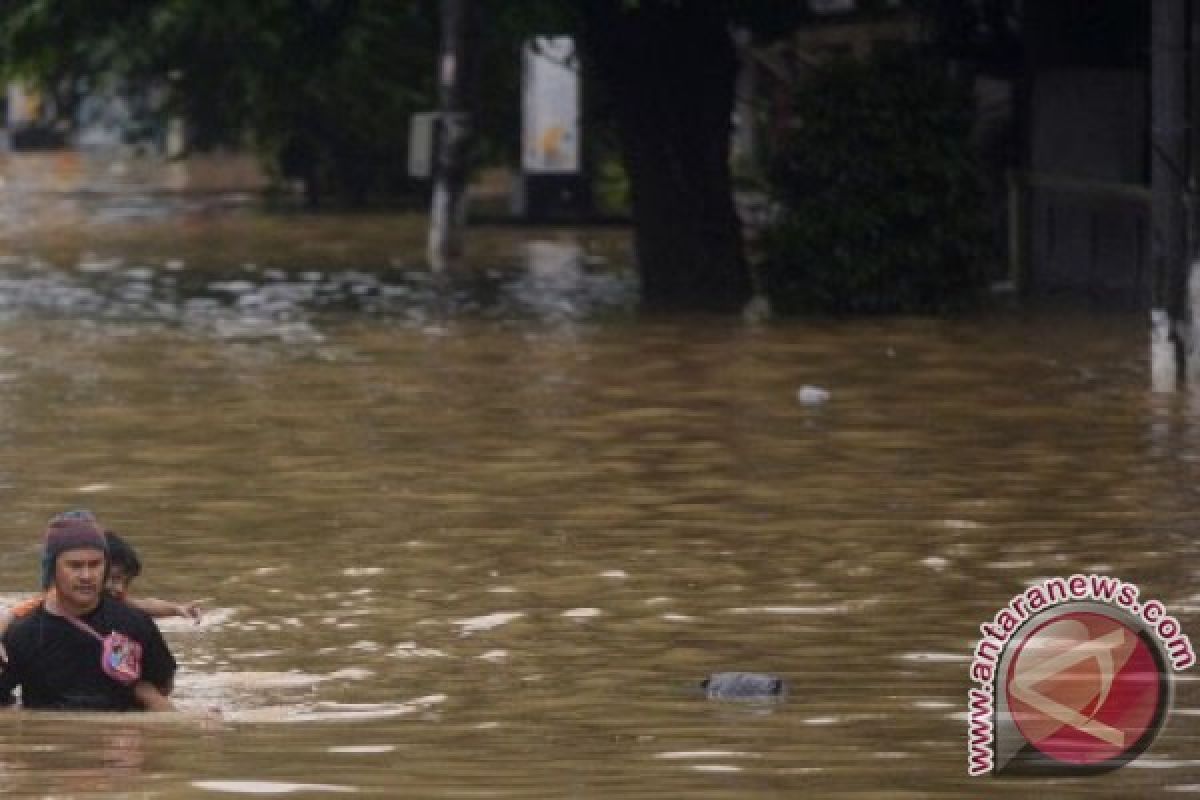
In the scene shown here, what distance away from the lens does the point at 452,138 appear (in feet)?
115

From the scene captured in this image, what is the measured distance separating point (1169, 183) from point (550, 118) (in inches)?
885

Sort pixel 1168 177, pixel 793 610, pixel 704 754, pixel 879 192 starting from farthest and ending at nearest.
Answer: pixel 879 192 → pixel 1168 177 → pixel 793 610 → pixel 704 754

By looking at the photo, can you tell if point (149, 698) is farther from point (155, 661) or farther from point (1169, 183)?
point (1169, 183)

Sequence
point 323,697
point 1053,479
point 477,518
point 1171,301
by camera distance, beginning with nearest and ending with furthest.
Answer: point 323,697, point 477,518, point 1053,479, point 1171,301

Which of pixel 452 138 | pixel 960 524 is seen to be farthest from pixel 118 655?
pixel 452 138

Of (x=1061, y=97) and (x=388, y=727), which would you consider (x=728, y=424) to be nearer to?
(x=388, y=727)

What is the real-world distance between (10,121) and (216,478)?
60780 millimetres

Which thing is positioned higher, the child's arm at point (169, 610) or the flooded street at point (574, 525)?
Result: the child's arm at point (169, 610)

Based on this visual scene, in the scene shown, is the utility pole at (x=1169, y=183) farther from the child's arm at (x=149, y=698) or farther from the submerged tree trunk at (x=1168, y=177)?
the child's arm at (x=149, y=698)

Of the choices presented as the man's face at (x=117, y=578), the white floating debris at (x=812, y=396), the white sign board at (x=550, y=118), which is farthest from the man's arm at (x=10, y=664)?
the white sign board at (x=550, y=118)

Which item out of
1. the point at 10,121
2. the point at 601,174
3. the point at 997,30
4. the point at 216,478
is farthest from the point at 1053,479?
the point at 10,121

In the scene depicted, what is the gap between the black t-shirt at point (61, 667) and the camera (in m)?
10.6

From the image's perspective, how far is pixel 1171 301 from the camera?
2172 cm

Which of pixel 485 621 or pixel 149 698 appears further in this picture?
pixel 485 621
